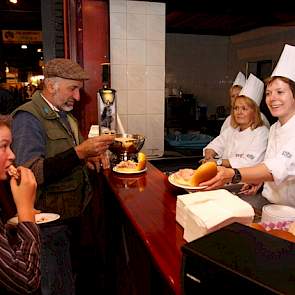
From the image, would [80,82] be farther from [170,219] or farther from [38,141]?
[170,219]

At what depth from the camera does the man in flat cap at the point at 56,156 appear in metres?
1.91

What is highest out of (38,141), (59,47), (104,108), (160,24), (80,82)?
(160,24)

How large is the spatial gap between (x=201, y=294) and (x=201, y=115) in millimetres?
5614

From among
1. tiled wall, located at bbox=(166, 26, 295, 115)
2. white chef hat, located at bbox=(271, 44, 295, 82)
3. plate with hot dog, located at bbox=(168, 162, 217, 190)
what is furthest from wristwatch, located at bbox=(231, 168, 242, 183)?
tiled wall, located at bbox=(166, 26, 295, 115)

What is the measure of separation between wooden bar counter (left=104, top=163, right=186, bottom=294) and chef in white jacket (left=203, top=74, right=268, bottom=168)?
0.90 m

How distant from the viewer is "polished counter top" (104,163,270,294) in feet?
3.56

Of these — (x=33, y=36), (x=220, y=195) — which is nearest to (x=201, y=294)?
(x=220, y=195)

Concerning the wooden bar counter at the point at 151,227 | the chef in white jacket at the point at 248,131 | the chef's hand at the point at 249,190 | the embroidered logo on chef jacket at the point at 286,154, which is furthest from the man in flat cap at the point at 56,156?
the chef in white jacket at the point at 248,131

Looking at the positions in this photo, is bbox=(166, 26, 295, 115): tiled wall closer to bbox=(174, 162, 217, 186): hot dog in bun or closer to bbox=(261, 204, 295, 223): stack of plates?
bbox=(174, 162, 217, 186): hot dog in bun

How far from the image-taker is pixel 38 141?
1937mm

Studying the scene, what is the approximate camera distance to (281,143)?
199 cm

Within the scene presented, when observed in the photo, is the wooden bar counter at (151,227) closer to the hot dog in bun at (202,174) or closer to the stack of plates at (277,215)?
the hot dog in bun at (202,174)

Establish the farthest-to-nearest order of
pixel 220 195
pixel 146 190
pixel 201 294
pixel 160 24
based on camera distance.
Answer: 1. pixel 160 24
2. pixel 146 190
3. pixel 220 195
4. pixel 201 294

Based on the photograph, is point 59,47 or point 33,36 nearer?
point 59,47
